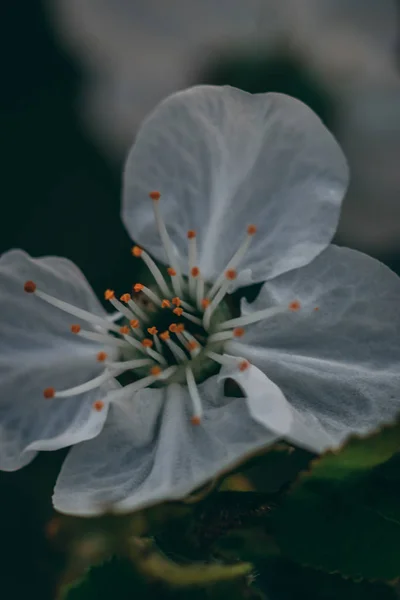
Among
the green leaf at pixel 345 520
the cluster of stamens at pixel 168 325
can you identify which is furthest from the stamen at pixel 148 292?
the green leaf at pixel 345 520

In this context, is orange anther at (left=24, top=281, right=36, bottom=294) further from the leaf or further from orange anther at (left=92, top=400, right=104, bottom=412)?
the leaf

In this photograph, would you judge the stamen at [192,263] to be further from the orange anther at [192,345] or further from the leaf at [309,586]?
the leaf at [309,586]

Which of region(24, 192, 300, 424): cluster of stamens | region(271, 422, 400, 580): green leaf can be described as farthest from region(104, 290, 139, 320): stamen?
region(271, 422, 400, 580): green leaf

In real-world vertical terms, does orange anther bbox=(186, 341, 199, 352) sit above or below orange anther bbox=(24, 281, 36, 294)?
below

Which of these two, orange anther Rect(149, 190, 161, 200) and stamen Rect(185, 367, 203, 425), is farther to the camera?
orange anther Rect(149, 190, 161, 200)

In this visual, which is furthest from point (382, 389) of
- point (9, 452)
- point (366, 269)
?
point (9, 452)

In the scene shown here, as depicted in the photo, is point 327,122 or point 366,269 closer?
point 366,269

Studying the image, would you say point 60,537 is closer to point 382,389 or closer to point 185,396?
point 185,396

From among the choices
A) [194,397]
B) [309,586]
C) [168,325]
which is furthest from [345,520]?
[168,325]
